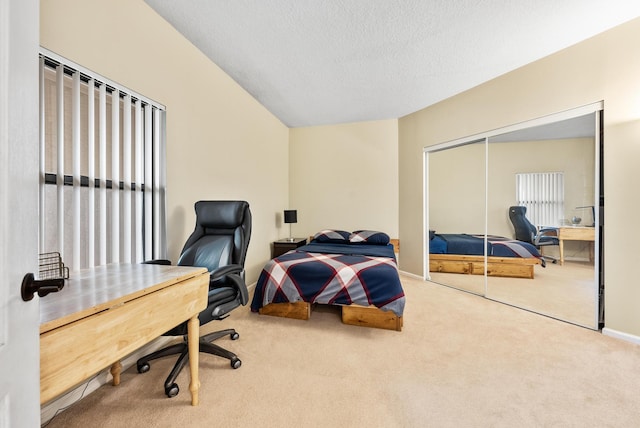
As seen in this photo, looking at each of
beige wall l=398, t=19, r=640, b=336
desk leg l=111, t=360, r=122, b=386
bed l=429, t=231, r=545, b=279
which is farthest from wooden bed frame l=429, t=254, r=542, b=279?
desk leg l=111, t=360, r=122, b=386

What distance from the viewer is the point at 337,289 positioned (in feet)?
7.53

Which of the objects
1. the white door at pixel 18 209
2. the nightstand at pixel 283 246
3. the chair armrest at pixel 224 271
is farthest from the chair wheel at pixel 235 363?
the nightstand at pixel 283 246

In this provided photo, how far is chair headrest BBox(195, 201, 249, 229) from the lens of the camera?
204 cm

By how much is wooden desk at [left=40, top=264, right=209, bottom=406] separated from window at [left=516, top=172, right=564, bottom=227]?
3.47 meters

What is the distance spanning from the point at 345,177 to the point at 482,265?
8.43ft

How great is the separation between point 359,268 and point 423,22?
7.41 feet

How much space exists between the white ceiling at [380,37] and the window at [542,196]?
1.28 metres

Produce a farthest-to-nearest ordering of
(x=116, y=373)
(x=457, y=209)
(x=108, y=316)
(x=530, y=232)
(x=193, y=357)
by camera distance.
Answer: (x=457, y=209) < (x=530, y=232) < (x=116, y=373) < (x=193, y=357) < (x=108, y=316)

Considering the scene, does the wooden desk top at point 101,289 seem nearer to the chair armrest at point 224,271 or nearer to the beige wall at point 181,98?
the chair armrest at point 224,271

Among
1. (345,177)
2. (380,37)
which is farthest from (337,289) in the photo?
(345,177)

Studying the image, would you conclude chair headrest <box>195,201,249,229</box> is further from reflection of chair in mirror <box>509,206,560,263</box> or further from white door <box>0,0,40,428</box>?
reflection of chair in mirror <box>509,206,560,263</box>

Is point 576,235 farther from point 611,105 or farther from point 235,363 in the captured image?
point 235,363

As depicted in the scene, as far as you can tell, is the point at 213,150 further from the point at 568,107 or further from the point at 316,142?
the point at 568,107

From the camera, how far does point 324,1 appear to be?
1.89m
